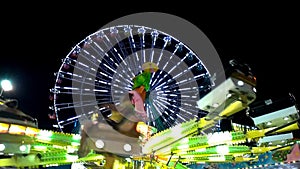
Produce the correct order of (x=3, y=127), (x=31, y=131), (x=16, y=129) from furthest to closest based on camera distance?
(x=31, y=131) → (x=16, y=129) → (x=3, y=127)

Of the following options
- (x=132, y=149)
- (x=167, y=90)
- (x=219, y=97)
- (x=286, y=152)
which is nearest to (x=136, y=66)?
(x=167, y=90)

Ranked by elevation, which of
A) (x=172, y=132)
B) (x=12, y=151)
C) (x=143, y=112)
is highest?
(x=143, y=112)

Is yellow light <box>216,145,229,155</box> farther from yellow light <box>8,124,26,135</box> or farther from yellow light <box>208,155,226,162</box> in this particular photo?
yellow light <box>8,124,26,135</box>

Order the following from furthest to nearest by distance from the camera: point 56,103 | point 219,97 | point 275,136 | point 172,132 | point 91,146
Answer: point 56,103
point 172,132
point 91,146
point 275,136
point 219,97

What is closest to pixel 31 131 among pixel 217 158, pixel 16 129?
pixel 16 129

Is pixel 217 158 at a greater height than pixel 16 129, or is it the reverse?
pixel 16 129

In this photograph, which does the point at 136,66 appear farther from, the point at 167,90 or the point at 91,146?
the point at 91,146

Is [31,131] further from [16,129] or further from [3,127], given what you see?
[3,127]

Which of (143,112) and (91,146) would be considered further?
(143,112)

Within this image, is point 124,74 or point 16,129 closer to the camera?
point 16,129

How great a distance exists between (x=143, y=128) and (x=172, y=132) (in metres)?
0.64

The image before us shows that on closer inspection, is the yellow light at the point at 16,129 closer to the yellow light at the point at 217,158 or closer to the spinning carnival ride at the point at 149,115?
the spinning carnival ride at the point at 149,115

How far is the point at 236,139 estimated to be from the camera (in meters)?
6.21

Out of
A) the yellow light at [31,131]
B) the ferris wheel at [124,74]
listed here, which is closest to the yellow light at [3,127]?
the yellow light at [31,131]
